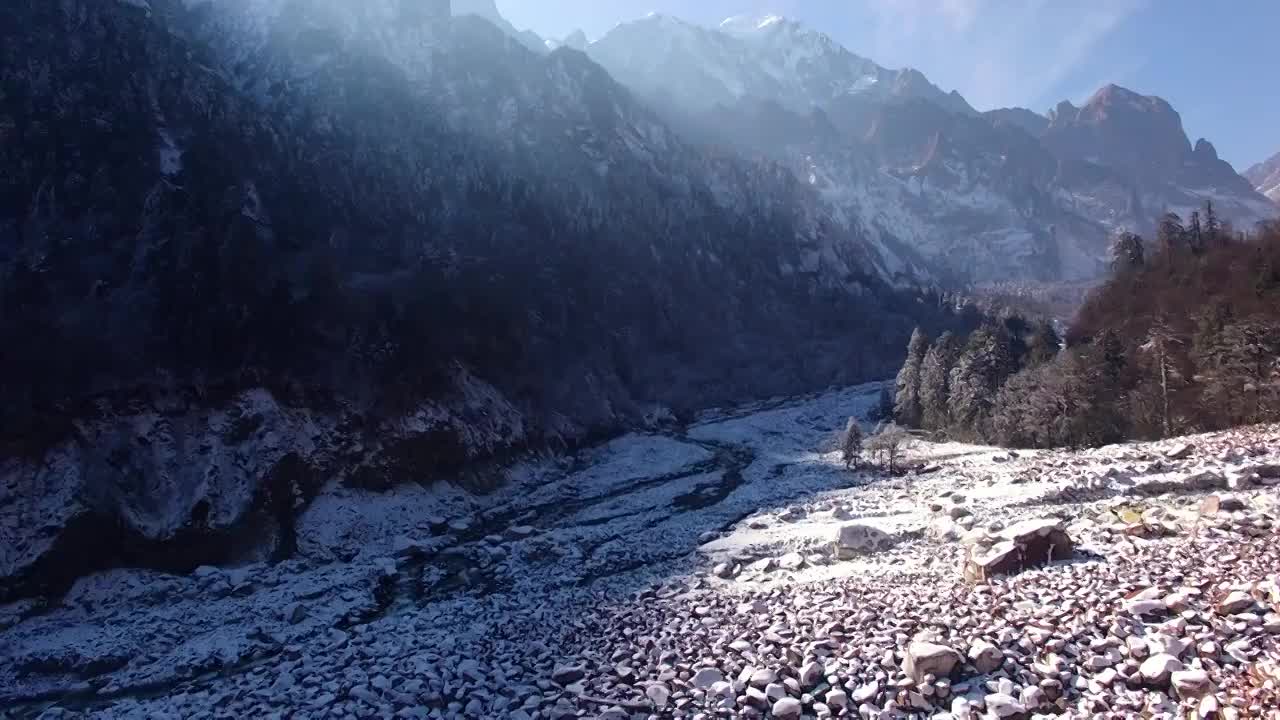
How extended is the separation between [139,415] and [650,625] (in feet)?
116

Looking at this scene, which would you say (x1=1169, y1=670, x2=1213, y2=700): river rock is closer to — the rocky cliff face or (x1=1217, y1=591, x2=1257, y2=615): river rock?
(x1=1217, y1=591, x2=1257, y2=615): river rock

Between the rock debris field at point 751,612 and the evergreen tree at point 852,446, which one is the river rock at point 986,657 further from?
the evergreen tree at point 852,446

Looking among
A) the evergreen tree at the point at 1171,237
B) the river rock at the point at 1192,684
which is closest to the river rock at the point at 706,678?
the river rock at the point at 1192,684

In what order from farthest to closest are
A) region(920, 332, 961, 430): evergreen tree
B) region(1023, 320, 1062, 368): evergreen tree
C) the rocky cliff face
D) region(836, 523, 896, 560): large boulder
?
region(920, 332, 961, 430): evergreen tree → region(1023, 320, 1062, 368): evergreen tree → the rocky cliff face → region(836, 523, 896, 560): large boulder

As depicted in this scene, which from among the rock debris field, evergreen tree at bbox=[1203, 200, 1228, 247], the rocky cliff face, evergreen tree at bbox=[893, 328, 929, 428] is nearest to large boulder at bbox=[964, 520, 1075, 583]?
the rock debris field

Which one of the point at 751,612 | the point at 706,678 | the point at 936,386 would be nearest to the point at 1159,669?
the point at 706,678

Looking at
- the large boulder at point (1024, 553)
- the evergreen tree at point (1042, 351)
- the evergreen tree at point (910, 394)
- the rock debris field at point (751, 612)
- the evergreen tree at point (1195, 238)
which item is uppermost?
the evergreen tree at point (1195, 238)

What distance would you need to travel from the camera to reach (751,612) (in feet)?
57.7

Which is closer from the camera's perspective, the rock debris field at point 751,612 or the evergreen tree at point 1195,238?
the rock debris field at point 751,612

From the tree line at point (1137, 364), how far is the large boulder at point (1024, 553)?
1076 inches

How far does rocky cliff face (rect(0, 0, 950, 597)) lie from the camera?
3806cm

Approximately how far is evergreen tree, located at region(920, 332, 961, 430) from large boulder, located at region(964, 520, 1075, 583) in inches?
2160

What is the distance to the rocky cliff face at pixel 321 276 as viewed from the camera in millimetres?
38062

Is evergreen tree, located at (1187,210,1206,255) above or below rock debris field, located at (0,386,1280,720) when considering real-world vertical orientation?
above
